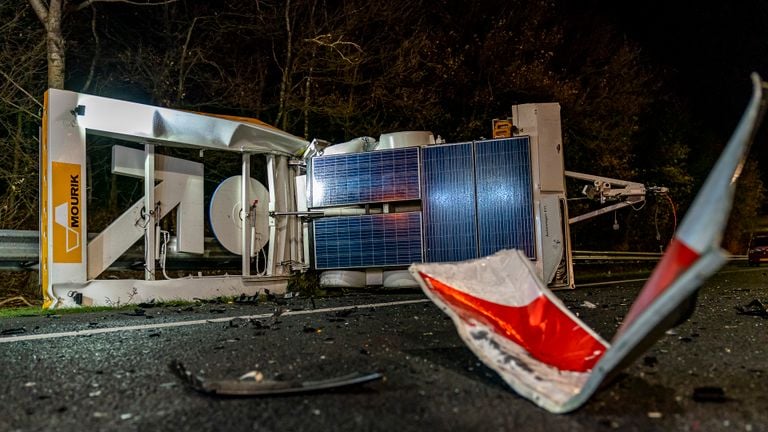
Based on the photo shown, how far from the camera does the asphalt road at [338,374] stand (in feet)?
8.29

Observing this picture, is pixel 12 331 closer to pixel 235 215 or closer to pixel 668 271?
pixel 235 215

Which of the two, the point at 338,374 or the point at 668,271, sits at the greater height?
the point at 668,271

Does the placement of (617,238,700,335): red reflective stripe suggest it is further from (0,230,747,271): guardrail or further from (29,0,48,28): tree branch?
(29,0,48,28): tree branch

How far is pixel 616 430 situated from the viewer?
239 cm

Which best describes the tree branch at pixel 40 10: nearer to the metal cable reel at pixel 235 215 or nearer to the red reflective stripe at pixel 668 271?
the metal cable reel at pixel 235 215

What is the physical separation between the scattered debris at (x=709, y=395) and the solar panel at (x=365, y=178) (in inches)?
236

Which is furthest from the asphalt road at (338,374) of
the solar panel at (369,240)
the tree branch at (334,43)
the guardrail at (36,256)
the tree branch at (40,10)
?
the tree branch at (334,43)

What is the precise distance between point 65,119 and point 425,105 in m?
10.1

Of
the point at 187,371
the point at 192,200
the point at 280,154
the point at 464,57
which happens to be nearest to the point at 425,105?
the point at 464,57

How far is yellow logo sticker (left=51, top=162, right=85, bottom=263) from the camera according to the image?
6.65 meters

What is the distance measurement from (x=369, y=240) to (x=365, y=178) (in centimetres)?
99

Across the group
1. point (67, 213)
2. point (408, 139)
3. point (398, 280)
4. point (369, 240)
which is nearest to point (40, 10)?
point (67, 213)

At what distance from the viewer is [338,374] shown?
330 cm

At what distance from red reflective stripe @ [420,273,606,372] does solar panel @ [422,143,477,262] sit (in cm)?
464
